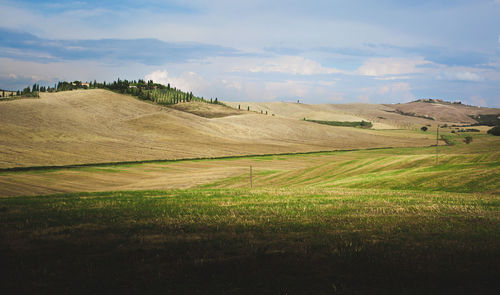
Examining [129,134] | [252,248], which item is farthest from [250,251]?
[129,134]

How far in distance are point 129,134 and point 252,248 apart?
98.4m

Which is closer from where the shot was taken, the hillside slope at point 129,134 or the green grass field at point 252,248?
the green grass field at point 252,248

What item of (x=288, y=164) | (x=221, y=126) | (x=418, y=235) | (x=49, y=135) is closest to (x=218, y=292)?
(x=418, y=235)

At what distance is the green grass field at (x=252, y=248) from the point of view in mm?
7535

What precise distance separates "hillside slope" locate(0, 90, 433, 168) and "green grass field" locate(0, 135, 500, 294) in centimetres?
5539

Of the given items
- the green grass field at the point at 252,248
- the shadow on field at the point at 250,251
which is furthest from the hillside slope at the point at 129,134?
the shadow on field at the point at 250,251

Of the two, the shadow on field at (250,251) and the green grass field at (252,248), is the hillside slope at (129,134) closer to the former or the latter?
the green grass field at (252,248)

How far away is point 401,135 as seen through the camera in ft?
490

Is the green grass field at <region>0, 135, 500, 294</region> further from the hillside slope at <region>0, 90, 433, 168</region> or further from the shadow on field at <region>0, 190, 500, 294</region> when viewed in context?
the hillside slope at <region>0, 90, 433, 168</region>

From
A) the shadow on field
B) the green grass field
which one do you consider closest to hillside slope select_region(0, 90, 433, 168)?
the green grass field

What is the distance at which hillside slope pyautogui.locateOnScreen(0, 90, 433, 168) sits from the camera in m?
75.6

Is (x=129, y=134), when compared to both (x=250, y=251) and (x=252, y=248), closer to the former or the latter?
(x=252, y=248)

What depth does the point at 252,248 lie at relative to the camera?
9883 mm

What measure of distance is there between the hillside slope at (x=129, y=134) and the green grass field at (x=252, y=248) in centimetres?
5539
